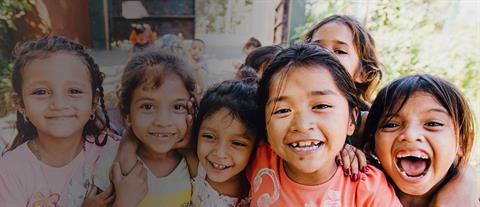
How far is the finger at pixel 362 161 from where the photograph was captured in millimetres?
1167

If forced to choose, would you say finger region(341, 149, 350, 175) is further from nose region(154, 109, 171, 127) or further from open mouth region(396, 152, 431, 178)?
nose region(154, 109, 171, 127)

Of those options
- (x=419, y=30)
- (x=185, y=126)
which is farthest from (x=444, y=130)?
(x=185, y=126)

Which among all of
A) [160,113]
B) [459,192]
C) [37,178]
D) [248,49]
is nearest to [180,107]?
[160,113]

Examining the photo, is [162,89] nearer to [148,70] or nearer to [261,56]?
[148,70]

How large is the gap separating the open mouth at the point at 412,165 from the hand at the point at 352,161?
10 cm

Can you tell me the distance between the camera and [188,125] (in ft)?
4.24

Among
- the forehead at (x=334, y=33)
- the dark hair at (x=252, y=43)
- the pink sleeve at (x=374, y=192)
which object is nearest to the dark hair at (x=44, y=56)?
the dark hair at (x=252, y=43)

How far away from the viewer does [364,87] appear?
4.57 ft

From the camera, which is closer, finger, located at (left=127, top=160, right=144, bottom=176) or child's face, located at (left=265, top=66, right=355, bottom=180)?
child's face, located at (left=265, top=66, right=355, bottom=180)

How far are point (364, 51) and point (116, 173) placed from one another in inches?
34.8

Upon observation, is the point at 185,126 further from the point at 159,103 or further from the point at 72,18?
the point at 72,18

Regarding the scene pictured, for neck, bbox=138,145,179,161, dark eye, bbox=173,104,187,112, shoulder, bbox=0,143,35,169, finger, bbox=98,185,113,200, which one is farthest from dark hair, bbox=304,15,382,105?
shoulder, bbox=0,143,35,169

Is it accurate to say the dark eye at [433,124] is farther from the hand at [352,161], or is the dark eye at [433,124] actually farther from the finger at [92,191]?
the finger at [92,191]

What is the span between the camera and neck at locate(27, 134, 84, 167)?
4.09ft
